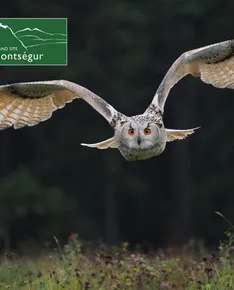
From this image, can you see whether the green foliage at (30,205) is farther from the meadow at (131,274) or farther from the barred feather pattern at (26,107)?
the meadow at (131,274)

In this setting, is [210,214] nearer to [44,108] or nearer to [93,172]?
[93,172]

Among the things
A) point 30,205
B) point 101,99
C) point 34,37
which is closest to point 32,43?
point 34,37

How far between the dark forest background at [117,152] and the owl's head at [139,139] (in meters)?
11.2

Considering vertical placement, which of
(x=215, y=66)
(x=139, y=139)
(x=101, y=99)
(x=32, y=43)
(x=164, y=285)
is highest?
(x=32, y=43)

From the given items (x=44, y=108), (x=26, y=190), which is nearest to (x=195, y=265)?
(x=44, y=108)

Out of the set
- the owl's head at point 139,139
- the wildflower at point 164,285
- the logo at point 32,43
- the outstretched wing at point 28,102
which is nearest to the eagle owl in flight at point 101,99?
the outstretched wing at point 28,102

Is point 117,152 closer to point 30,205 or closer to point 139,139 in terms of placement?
point 30,205

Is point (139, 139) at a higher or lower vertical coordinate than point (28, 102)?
lower

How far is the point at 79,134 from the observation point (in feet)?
71.8

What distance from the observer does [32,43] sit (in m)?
11.4

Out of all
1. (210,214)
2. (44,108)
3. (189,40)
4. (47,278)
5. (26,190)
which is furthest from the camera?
(210,214)

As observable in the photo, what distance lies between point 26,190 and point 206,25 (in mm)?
4816

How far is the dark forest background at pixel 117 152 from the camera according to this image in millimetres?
19562

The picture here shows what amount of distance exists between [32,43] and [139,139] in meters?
4.23
